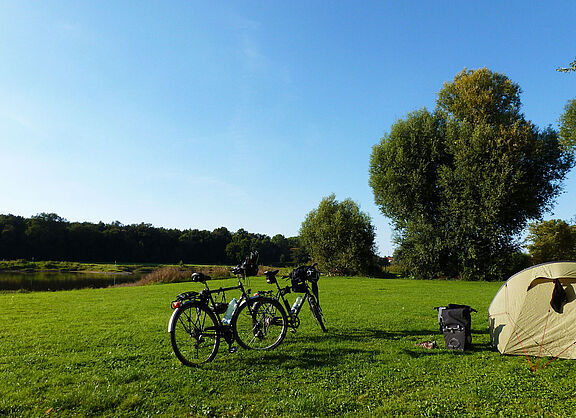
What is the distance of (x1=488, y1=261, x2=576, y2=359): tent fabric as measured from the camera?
6574 mm

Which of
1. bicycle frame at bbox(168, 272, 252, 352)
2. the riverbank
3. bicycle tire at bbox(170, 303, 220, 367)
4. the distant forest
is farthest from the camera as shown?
the distant forest

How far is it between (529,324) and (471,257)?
83.4 feet

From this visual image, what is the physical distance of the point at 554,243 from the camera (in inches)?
1527

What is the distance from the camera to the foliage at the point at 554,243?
38156mm

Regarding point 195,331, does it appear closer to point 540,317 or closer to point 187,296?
point 187,296

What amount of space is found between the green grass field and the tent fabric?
388 mm

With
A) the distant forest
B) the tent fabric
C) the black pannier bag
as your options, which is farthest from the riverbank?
the tent fabric

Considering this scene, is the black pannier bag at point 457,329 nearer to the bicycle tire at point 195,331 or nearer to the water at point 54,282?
the bicycle tire at point 195,331

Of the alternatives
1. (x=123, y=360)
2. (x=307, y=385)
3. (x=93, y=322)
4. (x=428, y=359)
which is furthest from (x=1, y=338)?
(x=428, y=359)

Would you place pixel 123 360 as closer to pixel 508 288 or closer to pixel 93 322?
pixel 93 322

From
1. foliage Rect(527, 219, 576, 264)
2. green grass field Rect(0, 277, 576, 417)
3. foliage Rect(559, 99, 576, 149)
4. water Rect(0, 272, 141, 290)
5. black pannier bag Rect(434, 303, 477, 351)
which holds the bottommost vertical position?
water Rect(0, 272, 141, 290)

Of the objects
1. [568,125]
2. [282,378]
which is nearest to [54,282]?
[282,378]

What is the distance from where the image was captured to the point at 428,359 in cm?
630

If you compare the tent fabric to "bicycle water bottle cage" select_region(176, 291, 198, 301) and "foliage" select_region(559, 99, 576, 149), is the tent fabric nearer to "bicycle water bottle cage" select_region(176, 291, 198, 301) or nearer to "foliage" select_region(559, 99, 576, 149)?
"bicycle water bottle cage" select_region(176, 291, 198, 301)
